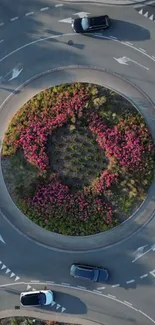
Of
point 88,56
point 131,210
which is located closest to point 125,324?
point 131,210

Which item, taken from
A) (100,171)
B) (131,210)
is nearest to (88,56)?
(100,171)

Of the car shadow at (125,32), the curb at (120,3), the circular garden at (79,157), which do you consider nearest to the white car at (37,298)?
the circular garden at (79,157)

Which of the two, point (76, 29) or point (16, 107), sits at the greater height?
point (76, 29)

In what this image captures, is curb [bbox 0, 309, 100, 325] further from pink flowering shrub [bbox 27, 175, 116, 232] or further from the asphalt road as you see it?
pink flowering shrub [bbox 27, 175, 116, 232]

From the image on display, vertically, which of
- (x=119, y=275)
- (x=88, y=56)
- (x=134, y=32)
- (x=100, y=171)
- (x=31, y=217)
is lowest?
(x=119, y=275)

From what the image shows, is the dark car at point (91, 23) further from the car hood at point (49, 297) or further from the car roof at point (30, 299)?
the car roof at point (30, 299)

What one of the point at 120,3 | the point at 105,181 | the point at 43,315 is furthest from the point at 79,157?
the point at 43,315

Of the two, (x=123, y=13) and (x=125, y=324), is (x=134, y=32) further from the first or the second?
(x=125, y=324)

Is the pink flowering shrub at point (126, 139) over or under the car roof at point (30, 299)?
over
